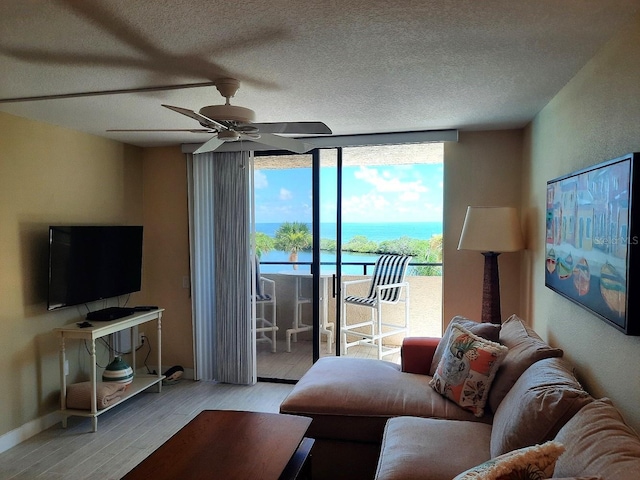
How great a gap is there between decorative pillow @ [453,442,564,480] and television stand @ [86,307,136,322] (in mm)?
3333

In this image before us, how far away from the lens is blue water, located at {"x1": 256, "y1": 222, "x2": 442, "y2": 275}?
179 inches

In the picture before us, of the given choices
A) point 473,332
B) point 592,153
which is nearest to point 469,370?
point 473,332

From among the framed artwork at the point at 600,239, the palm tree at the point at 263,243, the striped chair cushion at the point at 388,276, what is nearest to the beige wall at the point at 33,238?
the palm tree at the point at 263,243

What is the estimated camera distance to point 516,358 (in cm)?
247

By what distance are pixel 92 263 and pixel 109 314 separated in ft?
1.51

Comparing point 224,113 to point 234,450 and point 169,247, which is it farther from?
point 169,247

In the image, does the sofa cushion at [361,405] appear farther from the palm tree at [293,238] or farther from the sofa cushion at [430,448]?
the palm tree at [293,238]

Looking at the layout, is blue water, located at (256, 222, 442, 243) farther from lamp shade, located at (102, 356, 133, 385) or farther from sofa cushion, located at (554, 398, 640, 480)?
sofa cushion, located at (554, 398, 640, 480)

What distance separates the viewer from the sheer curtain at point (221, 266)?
14.7 ft

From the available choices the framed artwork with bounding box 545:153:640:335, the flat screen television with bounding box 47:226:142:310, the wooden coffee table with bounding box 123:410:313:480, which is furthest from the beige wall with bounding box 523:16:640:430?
the flat screen television with bounding box 47:226:142:310

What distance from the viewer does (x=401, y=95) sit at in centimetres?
288

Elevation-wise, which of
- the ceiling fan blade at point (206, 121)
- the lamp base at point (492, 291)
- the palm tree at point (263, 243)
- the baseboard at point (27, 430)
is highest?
the ceiling fan blade at point (206, 121)

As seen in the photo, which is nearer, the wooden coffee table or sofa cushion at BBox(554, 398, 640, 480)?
sofa cushion at BBox(554, 398, 640, 480)

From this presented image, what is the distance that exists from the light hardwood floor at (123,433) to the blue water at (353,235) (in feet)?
4.07
